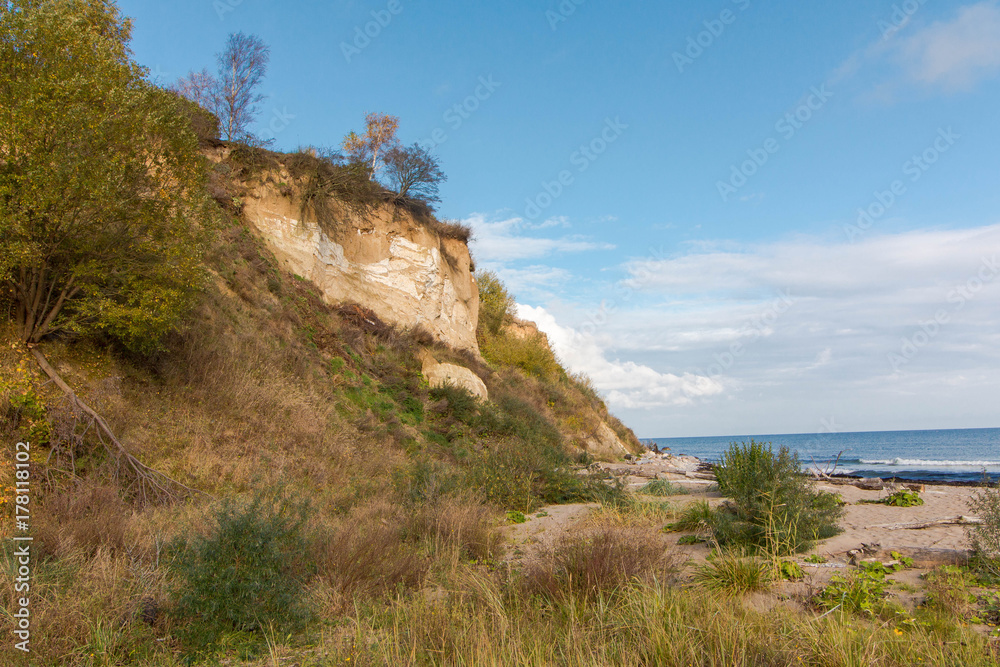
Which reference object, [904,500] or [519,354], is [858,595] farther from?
[519,354]

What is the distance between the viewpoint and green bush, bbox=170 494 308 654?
4488 millimetres

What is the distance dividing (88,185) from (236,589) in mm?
6495

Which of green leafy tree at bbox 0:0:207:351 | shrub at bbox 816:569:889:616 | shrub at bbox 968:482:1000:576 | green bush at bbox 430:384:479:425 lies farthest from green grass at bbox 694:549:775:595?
green bush at bbox 430:384:479:425

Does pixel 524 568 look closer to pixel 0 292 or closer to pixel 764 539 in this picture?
pixel 764 539

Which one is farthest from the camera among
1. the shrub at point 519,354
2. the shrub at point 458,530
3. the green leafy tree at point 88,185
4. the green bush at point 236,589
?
the shrub at point 519,354

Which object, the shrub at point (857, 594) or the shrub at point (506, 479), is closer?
the shrub at point (857, 594)

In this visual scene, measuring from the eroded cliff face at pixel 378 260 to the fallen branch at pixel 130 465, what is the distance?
420 inches

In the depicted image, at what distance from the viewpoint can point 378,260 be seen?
22.8 metres

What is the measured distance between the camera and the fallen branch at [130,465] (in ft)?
27.0

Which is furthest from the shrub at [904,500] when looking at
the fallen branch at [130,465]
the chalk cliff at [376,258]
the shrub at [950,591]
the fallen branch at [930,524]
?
the chalk cliff at [376,258]

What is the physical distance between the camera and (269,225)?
18891mm

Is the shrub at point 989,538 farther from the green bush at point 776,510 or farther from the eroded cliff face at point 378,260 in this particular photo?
the eroded cliff face at point 378,260

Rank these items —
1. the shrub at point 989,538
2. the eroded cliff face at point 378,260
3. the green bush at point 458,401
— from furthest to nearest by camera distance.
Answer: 1. the eroded cliff face at point 378,260
2. the green bush at point 458,401
3. the shrub at point 989,538

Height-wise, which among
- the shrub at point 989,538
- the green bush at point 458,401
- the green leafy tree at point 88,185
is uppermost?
the green leafy tree at point 88,185
